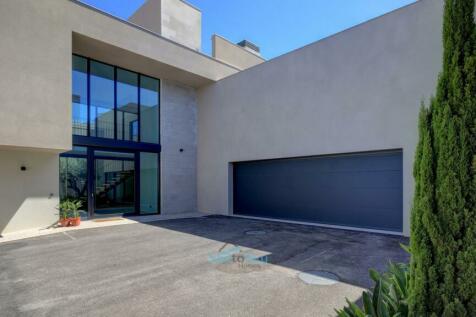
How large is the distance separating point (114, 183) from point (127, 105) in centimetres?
320

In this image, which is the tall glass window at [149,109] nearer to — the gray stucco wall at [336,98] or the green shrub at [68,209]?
the gray stucco wall at [336,98]

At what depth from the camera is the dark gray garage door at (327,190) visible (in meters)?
7.50

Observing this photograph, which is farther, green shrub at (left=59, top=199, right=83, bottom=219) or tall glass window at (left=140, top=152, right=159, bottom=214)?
tall glass window at (left=140, top=152, right=159, bottom=214)

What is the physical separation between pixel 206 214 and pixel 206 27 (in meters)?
10.1

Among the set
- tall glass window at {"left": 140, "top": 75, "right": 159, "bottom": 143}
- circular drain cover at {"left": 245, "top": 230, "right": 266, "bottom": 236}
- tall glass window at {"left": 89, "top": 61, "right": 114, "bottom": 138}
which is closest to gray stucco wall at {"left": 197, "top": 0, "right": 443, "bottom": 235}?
tall glass window at {"left": 140, "top": 75, "right": 159, "bottom": 143}

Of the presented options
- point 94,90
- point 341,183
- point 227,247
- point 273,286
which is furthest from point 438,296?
point 94,90

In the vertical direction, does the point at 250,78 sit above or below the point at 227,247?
above

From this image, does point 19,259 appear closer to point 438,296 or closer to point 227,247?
point 227,247

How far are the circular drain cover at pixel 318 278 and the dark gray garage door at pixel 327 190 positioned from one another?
3973mm

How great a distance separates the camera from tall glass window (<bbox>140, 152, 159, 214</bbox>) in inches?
461

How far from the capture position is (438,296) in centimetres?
186

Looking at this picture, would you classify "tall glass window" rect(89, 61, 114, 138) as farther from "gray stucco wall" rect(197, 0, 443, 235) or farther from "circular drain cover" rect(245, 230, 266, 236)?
"circular drain cover" rect(245, 230, 266, 236)

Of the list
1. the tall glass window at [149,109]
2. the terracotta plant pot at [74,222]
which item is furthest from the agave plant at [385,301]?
the tall glass window at [149,109]

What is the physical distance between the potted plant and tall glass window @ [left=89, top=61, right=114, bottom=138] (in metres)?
2.63
